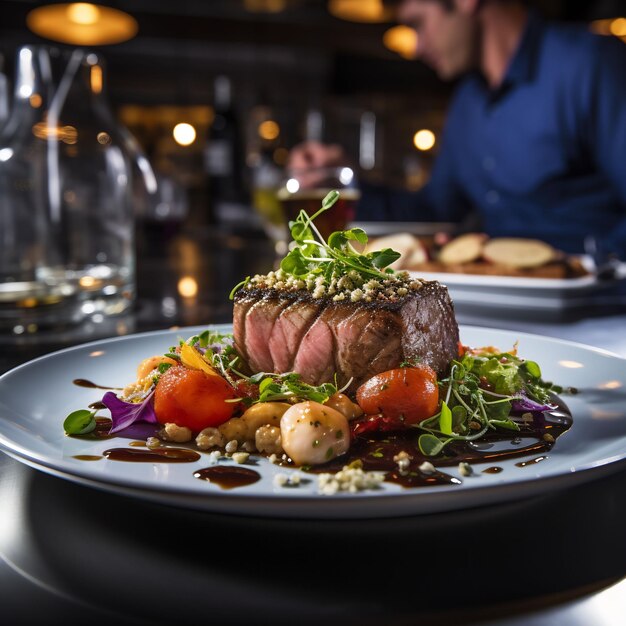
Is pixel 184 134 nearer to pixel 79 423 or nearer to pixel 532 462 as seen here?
pixel 79 423

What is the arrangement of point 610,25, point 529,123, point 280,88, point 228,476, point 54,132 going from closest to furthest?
point 228,476 → point 54,132 → point 529,123 → point 610,25 → point 280,88

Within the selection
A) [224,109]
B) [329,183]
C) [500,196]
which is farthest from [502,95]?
[329,183]

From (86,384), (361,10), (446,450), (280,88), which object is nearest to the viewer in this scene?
(446,450)

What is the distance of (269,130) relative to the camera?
11641 mm

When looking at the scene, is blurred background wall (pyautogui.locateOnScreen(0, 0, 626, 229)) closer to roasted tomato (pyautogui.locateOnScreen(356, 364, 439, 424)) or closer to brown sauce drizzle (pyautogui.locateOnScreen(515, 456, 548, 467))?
roasted tomato (pyautogui.locateOnScreen(356, 364, 439, 424))

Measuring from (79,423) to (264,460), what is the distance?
0.35 meters

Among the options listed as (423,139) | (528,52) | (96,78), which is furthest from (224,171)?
(423,139)

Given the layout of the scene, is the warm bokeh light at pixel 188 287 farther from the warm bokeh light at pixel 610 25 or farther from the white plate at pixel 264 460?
the warm bokeh light at pixel 610 25

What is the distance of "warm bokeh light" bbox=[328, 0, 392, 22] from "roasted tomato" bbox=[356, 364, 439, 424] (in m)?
6.32

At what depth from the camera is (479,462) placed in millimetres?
1182

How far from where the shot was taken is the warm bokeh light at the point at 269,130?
1153 cm

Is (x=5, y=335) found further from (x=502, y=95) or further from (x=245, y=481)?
(x=502, y=95)

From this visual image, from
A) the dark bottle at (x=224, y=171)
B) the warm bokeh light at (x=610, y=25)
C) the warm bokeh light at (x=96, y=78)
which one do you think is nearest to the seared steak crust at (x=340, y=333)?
the warm bokeh light at (x=96, y=78)

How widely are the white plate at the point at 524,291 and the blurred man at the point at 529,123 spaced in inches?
91.5
